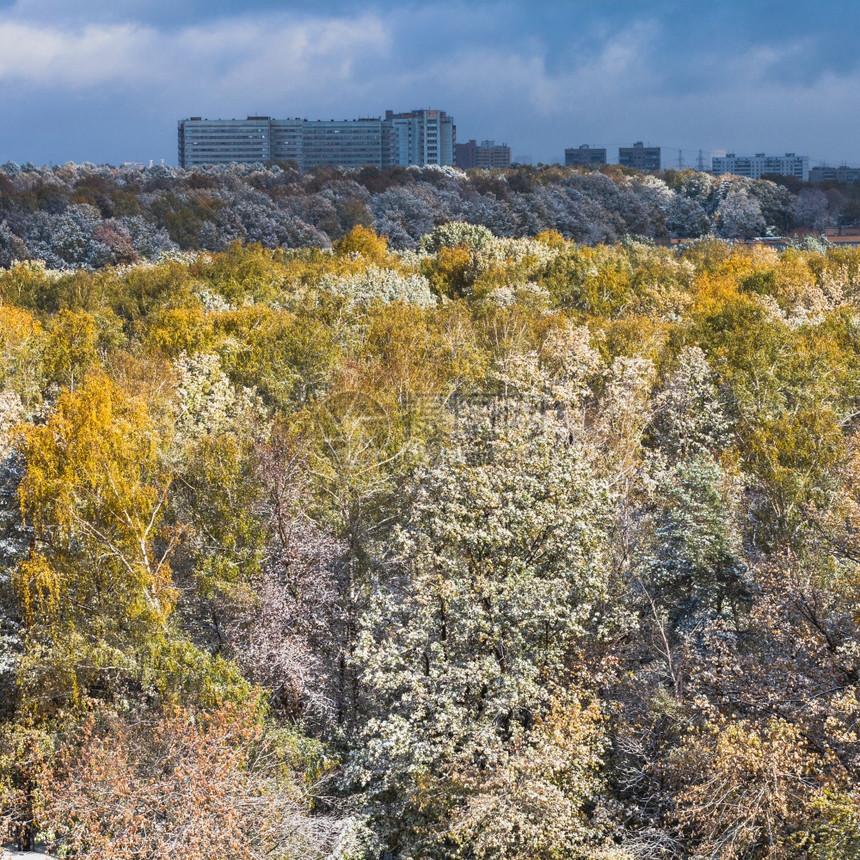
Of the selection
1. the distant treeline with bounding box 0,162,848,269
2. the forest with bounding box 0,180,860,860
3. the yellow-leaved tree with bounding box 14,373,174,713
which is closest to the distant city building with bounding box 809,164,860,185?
the distant treeline with bounding box 0,162,848,269

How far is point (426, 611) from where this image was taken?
19609 millimetres

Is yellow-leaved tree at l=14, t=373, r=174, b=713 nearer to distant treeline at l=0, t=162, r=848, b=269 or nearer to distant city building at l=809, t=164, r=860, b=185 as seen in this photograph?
distant treeline at l=0, t=162, r=848, b=269

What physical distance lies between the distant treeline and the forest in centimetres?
5713

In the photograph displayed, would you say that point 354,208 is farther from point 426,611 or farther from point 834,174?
point 834,174

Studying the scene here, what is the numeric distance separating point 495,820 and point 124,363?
23.1 meters

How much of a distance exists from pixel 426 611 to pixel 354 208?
3331 inches

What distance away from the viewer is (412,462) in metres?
27.4

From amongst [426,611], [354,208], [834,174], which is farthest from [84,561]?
[834,174]

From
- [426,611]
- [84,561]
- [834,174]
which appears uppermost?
[834,174]

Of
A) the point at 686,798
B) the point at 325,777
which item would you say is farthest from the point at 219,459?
the point at 686,798

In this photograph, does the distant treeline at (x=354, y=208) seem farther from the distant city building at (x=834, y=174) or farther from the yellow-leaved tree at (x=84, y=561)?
the yellow-leaved tree at (x=84, y=561)

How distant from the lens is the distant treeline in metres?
89.1

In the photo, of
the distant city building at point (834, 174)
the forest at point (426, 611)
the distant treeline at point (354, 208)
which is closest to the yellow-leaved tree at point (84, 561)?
the forest at point (426, 611)

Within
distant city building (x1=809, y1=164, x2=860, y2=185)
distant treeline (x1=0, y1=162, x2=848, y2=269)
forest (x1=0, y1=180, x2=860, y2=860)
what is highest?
distant city building (x1=809, y1=164, x2=860, y2=185)
